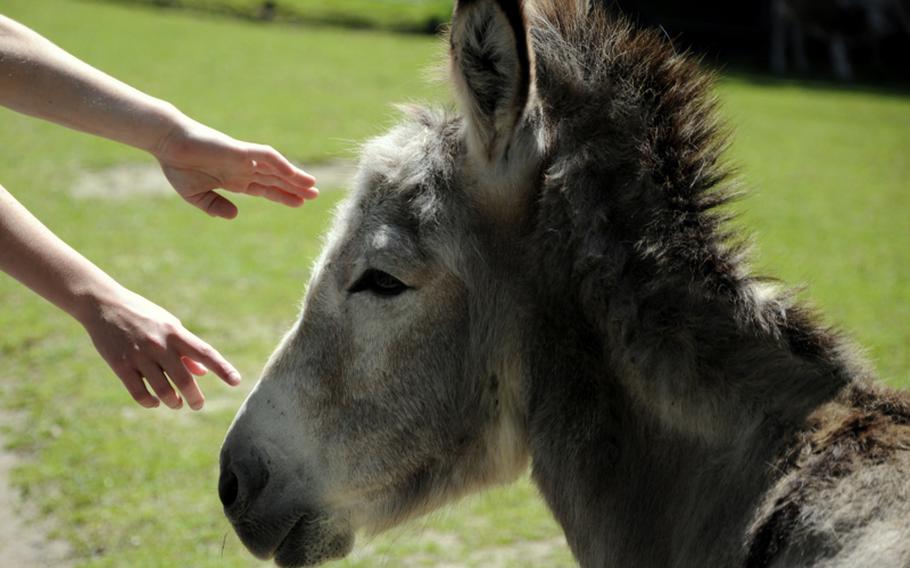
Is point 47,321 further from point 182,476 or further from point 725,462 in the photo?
point 725,462

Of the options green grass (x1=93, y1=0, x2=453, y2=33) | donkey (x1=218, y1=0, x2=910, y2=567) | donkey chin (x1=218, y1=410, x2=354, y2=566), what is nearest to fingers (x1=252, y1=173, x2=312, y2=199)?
donkey (x1=218, y1=0, x2=910, y2=567)

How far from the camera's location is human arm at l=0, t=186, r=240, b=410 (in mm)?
2814

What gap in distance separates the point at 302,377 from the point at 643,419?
106 cm

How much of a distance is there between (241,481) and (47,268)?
2.87ft

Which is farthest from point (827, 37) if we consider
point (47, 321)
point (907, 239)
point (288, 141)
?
point (47, 321)

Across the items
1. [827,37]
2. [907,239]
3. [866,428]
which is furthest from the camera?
[827,37]

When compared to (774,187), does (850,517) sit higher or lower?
higher

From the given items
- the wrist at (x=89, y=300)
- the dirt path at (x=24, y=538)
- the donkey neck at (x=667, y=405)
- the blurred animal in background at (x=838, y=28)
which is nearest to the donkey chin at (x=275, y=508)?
the wrist at (x=89, y=300)

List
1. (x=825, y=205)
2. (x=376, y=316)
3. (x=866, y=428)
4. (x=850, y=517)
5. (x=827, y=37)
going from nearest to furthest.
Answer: (x=850, y=517), (x=866, y=428), (x=376, y=316), (x=825, y=205), (x=827, y=37)

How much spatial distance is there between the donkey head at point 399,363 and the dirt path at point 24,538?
241 cm

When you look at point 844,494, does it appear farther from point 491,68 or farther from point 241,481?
point 241,481

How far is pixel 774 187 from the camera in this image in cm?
1531

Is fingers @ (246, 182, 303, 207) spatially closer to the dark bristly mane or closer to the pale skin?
the pale skin

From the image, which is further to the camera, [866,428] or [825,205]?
[825,205]
